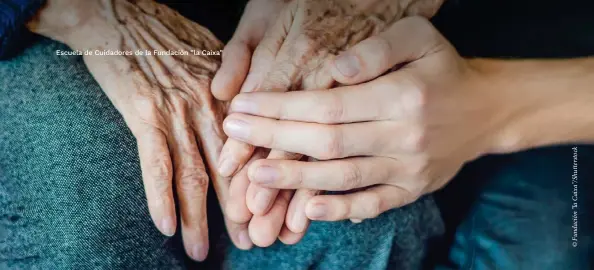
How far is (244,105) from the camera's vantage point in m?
0.70

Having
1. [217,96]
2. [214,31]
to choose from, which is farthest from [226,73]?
[214,31]

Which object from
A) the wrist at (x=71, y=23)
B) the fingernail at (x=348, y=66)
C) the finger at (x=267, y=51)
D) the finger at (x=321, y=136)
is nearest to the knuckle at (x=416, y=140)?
the finger at (x=321, y=136)

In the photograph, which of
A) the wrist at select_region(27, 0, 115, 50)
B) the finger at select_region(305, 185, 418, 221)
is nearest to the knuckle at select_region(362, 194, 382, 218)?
the finger at select_region(305, 185, 418, 221)

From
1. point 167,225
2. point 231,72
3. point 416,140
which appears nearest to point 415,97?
point 416,140

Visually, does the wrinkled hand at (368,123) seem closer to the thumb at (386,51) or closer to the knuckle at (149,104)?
the thumb at (386,51)

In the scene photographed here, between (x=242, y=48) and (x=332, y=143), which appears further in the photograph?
(x=242, y=48)

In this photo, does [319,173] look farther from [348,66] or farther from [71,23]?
[71,23]

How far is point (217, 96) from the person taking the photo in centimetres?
77

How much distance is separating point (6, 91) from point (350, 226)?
52 cm

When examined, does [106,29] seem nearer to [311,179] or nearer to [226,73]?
[226,73]

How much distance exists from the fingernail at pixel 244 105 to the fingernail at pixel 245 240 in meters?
0.19

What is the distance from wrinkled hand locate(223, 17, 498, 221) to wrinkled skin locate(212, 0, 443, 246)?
3 cm

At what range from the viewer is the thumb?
2.28ft

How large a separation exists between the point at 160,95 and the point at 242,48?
139mm
